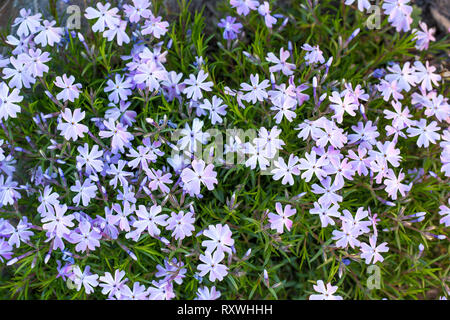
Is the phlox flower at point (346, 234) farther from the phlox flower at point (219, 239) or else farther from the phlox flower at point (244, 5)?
the phlox flower at point (244, 5)

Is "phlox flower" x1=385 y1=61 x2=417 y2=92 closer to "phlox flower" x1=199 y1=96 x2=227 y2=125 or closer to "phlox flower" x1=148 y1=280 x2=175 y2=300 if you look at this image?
"phlox flower" x1=199 y1=96 x2=227 y2=125

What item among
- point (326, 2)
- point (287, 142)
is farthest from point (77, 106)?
point (326, 2)

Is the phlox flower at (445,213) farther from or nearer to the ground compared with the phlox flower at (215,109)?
nearer to the ground

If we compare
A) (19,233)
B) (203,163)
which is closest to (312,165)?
(203,163)

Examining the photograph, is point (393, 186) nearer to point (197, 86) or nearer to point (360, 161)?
point (360, 161)

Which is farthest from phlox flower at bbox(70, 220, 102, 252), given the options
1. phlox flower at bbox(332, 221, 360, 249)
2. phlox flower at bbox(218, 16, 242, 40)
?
phlox flower at bbox(218, 16, 242, 40)

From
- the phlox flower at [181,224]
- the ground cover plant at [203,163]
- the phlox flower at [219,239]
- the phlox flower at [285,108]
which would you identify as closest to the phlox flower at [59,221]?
the ground cover plant at [203,163]
